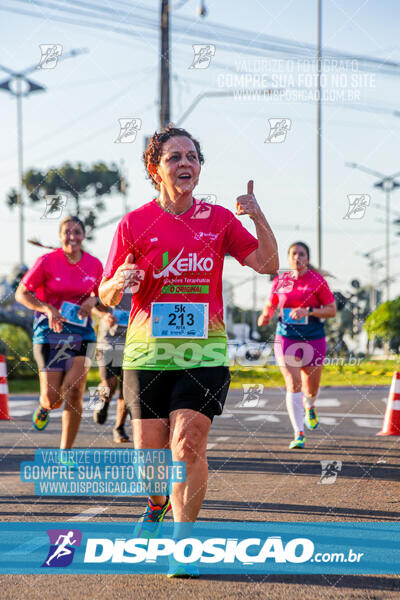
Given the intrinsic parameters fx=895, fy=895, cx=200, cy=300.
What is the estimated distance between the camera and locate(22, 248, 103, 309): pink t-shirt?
25.7ft

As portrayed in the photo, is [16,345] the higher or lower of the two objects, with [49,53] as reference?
lower

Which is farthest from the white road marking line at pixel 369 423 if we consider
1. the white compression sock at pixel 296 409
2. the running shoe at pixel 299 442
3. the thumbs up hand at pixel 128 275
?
the thumbs up hand at pixel 128 275

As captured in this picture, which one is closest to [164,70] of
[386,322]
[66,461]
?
[66,461]

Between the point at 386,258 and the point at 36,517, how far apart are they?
200ft

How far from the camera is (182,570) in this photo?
A: 13.6ft

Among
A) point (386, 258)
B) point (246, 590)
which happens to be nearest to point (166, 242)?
point (246, 590)

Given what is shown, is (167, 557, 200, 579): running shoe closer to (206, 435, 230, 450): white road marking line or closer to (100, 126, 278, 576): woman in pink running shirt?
(100, 126, 278, 576): woman in pink running shirt

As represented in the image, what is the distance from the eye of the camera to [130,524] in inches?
208

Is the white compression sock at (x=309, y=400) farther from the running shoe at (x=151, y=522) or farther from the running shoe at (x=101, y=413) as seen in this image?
the running shoe at (x=151, y=522)

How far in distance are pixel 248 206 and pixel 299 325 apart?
5.12 m

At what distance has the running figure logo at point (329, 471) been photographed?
23.2 ft

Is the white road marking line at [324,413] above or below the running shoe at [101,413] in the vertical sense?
below

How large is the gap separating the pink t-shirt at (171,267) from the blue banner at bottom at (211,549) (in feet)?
2.69

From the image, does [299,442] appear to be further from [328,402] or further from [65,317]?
[328,402]
